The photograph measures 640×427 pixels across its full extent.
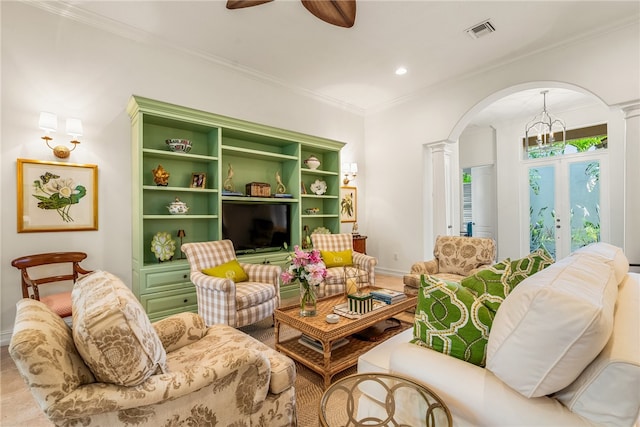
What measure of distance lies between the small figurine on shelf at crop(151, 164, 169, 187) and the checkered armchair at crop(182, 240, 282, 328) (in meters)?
0.84

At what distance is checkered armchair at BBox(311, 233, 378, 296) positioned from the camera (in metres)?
3.44

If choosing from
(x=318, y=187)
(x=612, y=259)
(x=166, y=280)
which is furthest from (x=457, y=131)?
(x=166, y=280)

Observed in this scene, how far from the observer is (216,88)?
3.92 m

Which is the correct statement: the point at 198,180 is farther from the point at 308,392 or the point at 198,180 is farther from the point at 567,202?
the point at 567,202

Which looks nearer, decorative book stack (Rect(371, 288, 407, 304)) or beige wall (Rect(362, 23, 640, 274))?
decorative book stack (Rect(371, 288, 407, 304))

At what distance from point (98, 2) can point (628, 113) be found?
18.2 feet

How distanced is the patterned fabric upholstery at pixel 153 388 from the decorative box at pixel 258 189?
8.52 feet

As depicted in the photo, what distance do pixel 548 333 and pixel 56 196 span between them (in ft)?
12.3

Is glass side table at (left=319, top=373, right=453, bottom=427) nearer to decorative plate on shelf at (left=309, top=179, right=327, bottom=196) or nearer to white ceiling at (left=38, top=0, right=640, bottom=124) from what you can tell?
white ceiling at (left=38, top=0, right=640, bottom=124)

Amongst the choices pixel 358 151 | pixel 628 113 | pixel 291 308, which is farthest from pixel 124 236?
pixel 628 113

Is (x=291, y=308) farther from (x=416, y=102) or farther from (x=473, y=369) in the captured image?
(x=416, y=102)

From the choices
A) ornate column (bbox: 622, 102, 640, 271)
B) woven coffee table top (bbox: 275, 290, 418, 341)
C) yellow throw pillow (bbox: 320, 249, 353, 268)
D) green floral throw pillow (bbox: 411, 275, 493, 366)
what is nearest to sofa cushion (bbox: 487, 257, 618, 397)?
green floral throw pillow (bbox: 411, 275, 493, 366)

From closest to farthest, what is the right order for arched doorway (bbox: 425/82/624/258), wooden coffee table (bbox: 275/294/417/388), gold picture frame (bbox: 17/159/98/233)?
wooden coffee table (bbox: 275/294/417/388)
gold picture frame (bbox: 17/159/98/233)
arched doorway (bbox: 425/82/624/258)

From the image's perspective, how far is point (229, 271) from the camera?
3.00m
